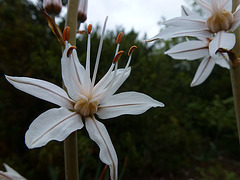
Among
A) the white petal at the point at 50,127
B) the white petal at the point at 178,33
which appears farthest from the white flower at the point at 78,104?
the white petal at the point at 178,33

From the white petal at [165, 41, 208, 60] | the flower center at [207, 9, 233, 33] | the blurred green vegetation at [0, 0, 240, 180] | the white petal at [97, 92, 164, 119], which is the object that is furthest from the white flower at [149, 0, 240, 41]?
the blurred green vegetation at [0, 0, 240, 180]

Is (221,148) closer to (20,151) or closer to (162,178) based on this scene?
(162,178)

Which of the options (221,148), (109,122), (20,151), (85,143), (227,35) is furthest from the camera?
(221,148)

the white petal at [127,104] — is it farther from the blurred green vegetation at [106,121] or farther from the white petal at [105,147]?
the blurred green vegetation at [106,121]

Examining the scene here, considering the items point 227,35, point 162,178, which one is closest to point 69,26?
point 227,35

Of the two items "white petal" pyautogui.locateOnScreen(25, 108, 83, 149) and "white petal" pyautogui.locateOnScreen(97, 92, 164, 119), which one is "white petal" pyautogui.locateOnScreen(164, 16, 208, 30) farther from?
"white petal" pyautogui.locateOnScreen(25, 108, 83, 149)

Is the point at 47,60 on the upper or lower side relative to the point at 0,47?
lower

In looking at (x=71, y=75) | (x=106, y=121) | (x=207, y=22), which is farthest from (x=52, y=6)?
(x=106, y=121)
